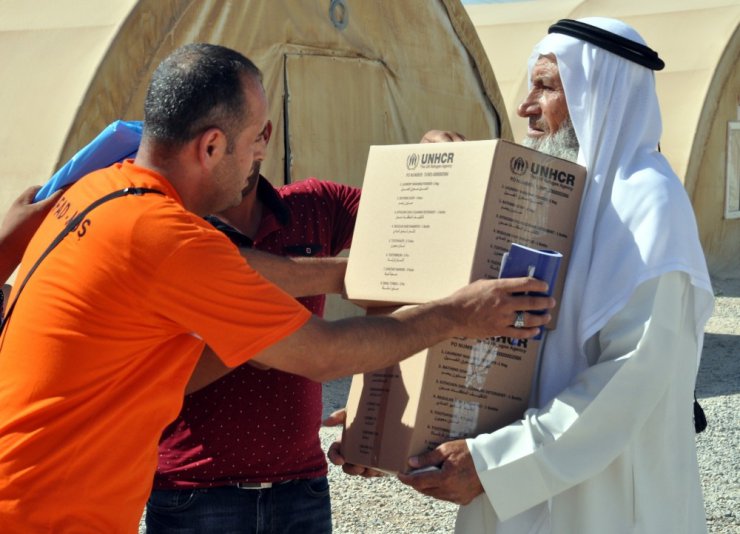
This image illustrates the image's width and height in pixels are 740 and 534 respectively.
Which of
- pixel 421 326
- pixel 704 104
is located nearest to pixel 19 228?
pixel 421 326

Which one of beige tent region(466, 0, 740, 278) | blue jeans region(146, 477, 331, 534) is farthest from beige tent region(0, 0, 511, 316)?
blue jeans region(146, 477, 331, 534)

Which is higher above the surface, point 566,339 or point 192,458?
point 566,339

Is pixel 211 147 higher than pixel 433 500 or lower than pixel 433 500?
higher

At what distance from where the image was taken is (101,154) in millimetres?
A: 2904

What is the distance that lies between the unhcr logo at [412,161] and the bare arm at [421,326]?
1.30 feet

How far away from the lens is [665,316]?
253 centimetres

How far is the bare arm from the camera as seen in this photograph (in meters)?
2.33

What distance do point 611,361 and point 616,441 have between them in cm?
20


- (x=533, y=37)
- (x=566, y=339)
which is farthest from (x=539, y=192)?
(x=533, y=37)

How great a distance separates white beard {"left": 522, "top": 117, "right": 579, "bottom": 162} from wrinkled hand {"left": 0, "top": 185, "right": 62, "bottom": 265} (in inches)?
55.2

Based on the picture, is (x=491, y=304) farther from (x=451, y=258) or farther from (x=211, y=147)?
(x=211, y=147)

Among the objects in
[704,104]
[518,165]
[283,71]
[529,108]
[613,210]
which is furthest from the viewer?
[704,104]

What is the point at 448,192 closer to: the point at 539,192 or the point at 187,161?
the point at 539,192

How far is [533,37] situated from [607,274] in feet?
47.7
